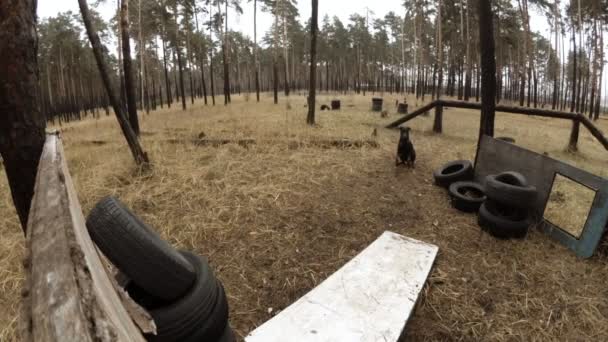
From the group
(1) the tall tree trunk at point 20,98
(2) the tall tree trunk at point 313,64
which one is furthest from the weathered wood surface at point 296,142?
(1) the tall tree trunk at point 20,98

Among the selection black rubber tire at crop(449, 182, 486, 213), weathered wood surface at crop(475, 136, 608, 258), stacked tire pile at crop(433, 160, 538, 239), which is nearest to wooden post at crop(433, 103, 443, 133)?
weathered wood surface at crop(475, 136, 608, 258)

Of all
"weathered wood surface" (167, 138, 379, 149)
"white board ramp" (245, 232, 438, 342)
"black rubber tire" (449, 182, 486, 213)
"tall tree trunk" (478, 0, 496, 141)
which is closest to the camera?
"white board ramp" (245, 232, 438, 342)

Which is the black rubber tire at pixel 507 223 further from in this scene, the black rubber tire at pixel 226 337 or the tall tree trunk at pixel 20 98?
the tall tree trunk at pixel 20 98

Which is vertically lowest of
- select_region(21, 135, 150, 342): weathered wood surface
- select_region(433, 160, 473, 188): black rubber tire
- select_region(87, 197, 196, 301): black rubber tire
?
select_region(433, 160, 473, 188): black rubber tire

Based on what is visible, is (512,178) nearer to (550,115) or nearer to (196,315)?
(550,115)

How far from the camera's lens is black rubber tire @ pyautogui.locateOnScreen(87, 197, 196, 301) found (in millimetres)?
1565

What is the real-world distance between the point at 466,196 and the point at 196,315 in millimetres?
4427

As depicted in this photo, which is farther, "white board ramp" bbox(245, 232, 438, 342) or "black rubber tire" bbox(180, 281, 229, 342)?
"white board ramp" bbox(245, 232, 438, 342)

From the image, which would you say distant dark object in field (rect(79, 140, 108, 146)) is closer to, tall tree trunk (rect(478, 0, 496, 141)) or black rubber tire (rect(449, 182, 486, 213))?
black rubber tire (rect(449, 182, 486, 213))

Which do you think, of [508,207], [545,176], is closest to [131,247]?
[508,207]

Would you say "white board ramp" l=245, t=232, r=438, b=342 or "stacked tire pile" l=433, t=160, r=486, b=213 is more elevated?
"stacked tire pile" l=433, t=160, r=486, b=213

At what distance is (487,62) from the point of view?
593 centimetres

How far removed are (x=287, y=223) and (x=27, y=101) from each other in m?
3.02

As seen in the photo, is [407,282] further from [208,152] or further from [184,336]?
[208,152]
